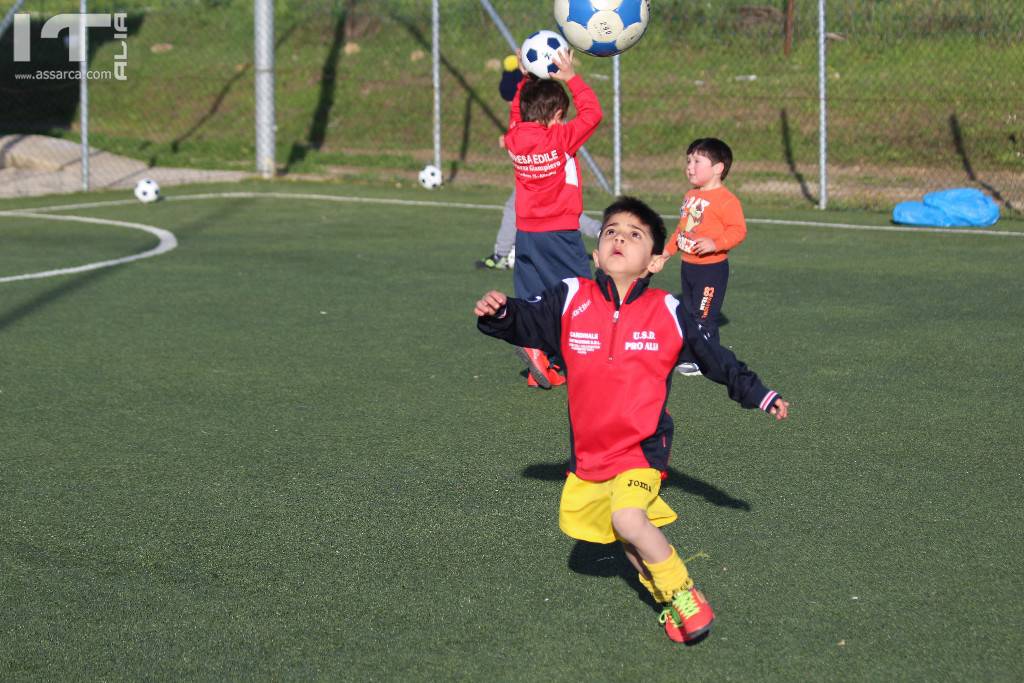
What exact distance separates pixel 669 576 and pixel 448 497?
5.02ft

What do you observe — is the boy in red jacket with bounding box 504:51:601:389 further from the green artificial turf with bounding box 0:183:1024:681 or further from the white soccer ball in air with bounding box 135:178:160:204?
the white soccer ball in air with bounding box 135:178:160:204

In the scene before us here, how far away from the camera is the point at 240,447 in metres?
5.96

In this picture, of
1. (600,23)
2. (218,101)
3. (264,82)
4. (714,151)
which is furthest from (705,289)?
(218,101)

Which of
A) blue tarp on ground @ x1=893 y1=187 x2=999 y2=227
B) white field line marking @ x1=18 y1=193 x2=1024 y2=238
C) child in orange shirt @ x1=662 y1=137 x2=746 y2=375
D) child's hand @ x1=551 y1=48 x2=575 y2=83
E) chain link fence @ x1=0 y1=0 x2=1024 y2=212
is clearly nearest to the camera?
child's hand @ x1=551 y1=48 x2=575 y2=83

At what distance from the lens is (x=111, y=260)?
467 inches

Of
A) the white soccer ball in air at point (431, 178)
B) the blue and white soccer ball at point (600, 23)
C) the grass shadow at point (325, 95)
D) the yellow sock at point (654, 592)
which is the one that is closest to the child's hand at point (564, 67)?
the blue and white soccer ball at point (600, 23)

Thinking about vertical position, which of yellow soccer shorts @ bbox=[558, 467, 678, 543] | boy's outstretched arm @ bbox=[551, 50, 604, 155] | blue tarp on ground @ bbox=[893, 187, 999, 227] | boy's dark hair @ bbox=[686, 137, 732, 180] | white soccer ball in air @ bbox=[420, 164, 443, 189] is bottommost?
yellow soccer shorts @ bbox=[558, 467, 678, 543]

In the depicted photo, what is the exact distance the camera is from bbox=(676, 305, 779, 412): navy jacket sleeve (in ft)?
13.0

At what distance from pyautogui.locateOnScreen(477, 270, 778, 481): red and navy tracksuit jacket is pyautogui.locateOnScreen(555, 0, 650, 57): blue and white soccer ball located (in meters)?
4.70

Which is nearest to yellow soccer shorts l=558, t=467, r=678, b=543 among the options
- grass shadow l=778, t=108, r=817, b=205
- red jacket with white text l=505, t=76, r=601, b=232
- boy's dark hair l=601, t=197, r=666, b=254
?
boy's dark hair l=601, t=197, r=666, b=254

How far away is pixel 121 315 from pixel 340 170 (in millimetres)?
12613

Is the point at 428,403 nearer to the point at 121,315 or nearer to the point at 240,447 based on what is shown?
the point at 240,447

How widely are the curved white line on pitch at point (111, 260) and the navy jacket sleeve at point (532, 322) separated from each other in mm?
7577

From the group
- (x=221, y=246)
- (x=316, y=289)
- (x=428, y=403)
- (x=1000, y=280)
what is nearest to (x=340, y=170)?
(x=221, y=246)
